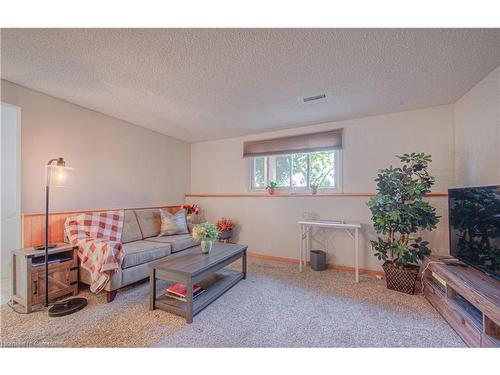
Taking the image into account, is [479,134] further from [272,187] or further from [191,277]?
[191,277]

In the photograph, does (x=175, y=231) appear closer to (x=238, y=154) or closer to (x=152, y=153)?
(x=152, y=153)

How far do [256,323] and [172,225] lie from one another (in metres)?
2.05

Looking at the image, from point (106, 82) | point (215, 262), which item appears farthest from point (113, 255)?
point (106, 82)

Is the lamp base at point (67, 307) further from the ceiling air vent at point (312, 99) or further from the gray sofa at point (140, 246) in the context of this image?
the ceiling air vent at point (312, 99)

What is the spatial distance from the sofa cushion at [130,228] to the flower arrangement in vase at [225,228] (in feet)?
4.12

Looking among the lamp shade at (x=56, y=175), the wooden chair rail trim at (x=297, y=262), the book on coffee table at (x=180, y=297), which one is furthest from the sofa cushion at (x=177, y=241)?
the lamp shade at (x=56, y=175)

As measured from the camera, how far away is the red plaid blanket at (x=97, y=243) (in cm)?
196

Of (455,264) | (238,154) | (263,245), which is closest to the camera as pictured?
(455,264)

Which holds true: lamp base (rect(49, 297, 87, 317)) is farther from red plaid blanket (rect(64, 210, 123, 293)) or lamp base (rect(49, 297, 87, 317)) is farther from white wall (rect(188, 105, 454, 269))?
white wall (rect(188, 105, 454, 269))

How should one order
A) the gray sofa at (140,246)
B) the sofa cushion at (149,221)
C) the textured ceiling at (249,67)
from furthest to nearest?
1. the sofa cushion at (149,221)
2. the gray sofa at (140,246)
3. the textured ceiling at (249,67)

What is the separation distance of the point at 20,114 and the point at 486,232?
14.2ft

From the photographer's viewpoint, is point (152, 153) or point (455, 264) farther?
point (152, 153)

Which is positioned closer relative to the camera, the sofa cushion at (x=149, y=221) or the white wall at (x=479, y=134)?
the white wall at (x=479, y=134)

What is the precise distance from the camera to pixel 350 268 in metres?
2.87
